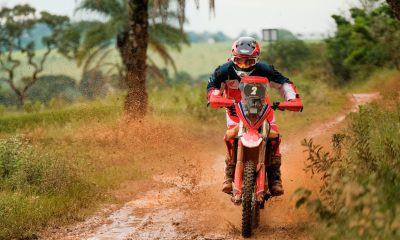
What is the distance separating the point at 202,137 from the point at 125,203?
8371 mm

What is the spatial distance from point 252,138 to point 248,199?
2.19 feet

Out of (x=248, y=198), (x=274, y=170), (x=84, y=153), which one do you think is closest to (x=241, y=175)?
(x=248, y=198)

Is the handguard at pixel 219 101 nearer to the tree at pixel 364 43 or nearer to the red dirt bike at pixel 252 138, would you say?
the red dirt bike at pixel 252 138

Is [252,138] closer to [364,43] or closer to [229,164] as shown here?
[229,164]

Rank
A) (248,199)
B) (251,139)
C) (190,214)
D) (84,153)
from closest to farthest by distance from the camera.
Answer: (248,199), (251,139), (190,214), (84,153)

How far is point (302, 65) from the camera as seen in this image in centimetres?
5553

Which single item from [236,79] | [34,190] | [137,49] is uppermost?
[137,49]

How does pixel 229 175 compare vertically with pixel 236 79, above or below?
below

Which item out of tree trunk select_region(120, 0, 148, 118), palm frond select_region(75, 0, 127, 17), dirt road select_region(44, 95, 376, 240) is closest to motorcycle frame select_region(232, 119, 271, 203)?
dirt road select_region(44, 95, 376, 240)

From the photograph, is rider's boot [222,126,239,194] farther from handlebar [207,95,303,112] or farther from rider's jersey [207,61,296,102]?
rider's jersey [207,61,296,102]

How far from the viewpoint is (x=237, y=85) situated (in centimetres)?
820

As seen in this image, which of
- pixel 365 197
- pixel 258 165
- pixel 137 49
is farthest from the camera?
pixel 137 49

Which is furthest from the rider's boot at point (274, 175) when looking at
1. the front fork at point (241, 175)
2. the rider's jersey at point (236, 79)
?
the rider's jersey at point (236, 79)

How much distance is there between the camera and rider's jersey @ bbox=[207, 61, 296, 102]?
26.5ft
